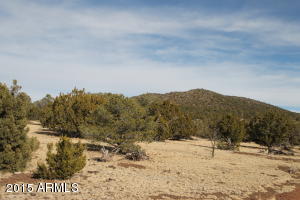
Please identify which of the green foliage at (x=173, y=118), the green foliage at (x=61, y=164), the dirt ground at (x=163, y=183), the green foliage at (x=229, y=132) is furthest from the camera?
the green foliage at (x=173, y=118)

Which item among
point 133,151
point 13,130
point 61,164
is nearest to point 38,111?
point 133,151

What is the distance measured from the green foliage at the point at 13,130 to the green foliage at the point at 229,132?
96.9 feet

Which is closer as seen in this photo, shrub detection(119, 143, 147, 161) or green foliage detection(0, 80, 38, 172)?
green foliage detection(0, 80, 38, 172)

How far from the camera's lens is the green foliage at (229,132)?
38312mm

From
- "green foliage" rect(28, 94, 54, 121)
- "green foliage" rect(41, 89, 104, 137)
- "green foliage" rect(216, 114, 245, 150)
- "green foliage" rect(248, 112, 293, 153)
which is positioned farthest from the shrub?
"green foliage" rect(248, 112, 293, 153)

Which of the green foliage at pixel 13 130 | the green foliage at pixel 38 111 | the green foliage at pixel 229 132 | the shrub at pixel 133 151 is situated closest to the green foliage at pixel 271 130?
the green foliage at pixel 229 132

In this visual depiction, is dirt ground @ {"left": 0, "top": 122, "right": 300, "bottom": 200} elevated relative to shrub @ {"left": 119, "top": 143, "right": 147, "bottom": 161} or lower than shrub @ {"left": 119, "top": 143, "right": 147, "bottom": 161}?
lower

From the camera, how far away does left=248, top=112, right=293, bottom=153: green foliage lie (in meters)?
38.1

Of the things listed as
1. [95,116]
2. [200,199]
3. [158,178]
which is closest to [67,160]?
[158,178]

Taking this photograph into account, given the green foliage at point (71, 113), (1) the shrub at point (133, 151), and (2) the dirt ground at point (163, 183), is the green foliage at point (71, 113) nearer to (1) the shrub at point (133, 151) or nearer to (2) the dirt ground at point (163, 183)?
(1) the shrub at point (133, 151)

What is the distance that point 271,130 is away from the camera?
3834cm

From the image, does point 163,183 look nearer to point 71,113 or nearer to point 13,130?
point 13,130

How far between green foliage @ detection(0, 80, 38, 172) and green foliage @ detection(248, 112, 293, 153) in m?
33.3

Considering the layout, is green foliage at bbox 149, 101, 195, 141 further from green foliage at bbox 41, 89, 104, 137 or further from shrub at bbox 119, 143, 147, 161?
shrub at bbox 119, 143, 147, 161
